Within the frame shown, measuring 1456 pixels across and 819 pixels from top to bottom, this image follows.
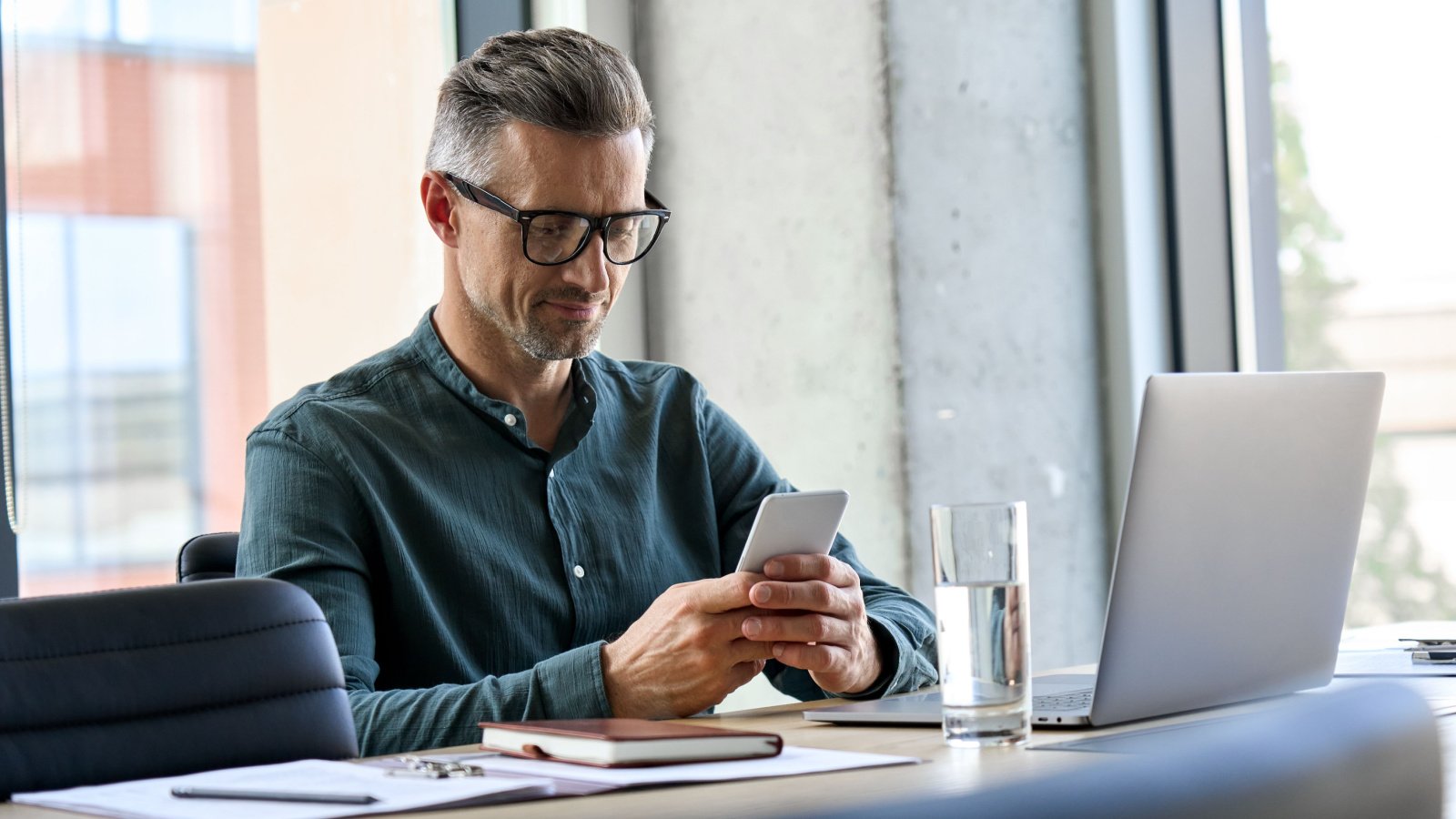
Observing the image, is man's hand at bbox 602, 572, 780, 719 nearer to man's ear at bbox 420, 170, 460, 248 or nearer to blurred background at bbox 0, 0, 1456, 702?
man's ear at bbox 420, 170, 460, 248

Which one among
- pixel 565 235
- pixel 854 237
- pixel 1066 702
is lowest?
pixel 1066 702

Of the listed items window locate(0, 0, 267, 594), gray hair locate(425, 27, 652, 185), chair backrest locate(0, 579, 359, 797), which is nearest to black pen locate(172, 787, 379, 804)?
chair backrest locate(0, 579, 359, 797)

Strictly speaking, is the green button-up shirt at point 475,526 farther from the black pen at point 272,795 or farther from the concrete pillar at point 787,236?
the concrete pillar at point 787,236

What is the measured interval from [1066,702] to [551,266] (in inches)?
32.2

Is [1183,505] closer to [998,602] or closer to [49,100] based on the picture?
[998,602]

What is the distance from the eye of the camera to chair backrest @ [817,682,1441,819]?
0.26 m

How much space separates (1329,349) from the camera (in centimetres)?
324

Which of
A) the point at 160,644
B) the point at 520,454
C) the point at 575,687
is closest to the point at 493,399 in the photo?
the point at 520,454

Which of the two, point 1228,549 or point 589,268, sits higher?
point 589,268

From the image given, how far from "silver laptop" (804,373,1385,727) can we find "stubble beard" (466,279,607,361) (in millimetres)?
626

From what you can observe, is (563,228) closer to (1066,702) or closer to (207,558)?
(207,558)

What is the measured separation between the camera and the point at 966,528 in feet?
3.58

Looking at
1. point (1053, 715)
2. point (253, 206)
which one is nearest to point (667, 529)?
point (1053, 715)

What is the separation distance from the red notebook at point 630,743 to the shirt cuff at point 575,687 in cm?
27
